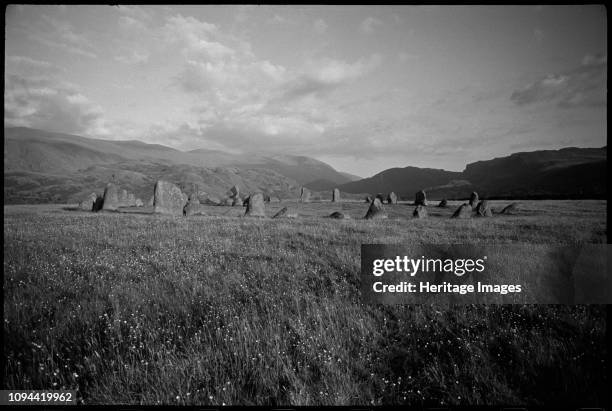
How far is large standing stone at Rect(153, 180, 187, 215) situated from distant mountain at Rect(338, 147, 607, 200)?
39609 mm

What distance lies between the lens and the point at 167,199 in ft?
84.4

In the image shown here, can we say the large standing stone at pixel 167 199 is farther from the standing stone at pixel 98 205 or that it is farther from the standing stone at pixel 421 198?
the standing stone at pixel 421 198

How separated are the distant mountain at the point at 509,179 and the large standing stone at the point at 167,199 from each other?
3961cm

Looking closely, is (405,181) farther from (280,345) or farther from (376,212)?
(280,345)

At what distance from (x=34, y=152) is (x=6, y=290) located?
231 metres

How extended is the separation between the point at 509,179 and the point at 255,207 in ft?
415

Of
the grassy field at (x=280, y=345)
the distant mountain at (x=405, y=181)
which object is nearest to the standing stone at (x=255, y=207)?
the grassy field at (x=280, y=345)

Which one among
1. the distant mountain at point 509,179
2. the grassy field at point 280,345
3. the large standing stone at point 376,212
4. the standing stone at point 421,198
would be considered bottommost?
the grassy field at point 280,345

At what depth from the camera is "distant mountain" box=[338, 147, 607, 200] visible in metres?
66.2

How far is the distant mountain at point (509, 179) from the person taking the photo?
66.2m

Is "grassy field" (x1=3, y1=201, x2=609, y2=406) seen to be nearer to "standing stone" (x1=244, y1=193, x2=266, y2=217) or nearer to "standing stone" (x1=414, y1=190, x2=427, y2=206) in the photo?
"standing stone" (x1=244, y1=193, x2=266, y2=217)

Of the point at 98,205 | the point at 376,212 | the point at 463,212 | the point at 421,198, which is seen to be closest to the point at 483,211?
the point at 463,212

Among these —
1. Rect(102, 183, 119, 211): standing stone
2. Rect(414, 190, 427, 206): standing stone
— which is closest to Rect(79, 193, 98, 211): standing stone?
Rect(102, 183, 119, 211): standing stone

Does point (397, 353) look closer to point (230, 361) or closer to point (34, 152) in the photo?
point (230, 361)
